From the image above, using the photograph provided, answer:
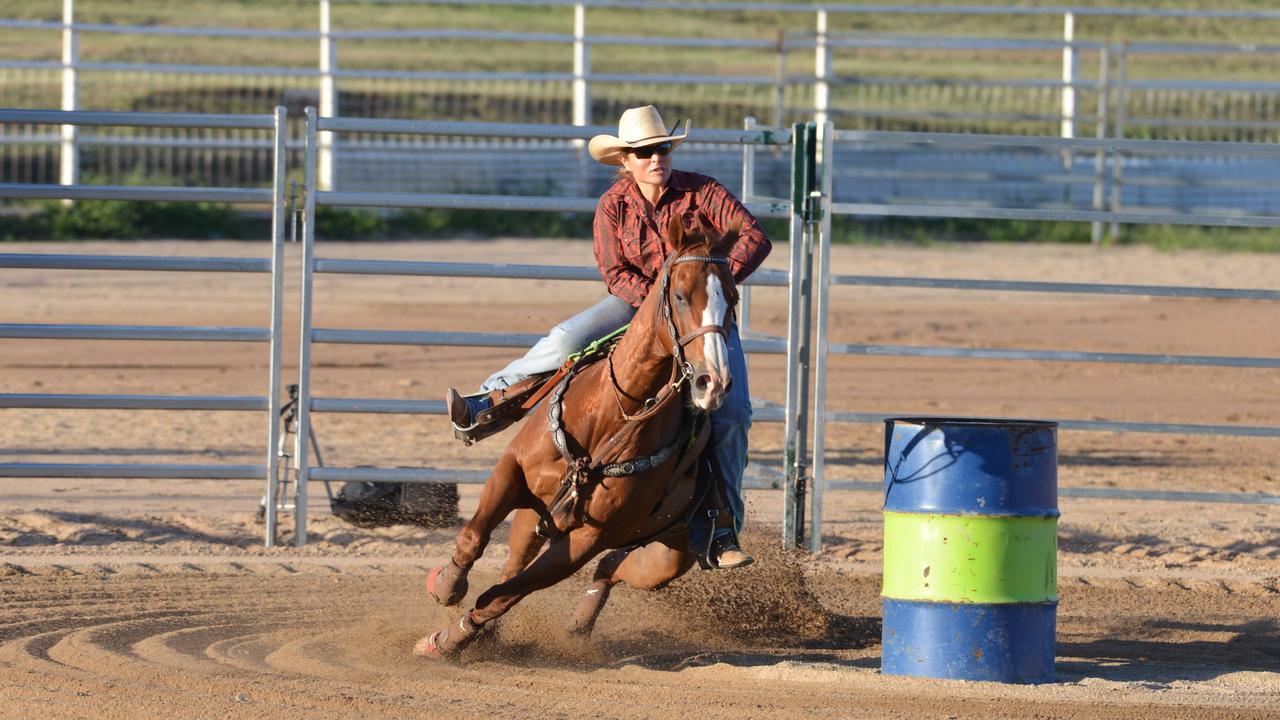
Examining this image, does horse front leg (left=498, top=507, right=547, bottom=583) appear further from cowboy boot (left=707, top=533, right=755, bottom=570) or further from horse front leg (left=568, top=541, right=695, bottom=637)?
cowboy boot (left=707, top=533, right=755, bottom=570)

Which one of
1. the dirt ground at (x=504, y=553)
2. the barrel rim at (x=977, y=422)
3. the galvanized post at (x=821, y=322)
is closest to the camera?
the dirt ground at (x=504, y=553)

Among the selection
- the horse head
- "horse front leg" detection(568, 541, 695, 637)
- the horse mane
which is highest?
the horse mane

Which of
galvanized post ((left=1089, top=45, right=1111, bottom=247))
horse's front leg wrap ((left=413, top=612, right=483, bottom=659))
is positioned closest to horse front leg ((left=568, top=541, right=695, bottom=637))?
horse's front leg wrap ((left=413, top=612, right=483, bottom=659))

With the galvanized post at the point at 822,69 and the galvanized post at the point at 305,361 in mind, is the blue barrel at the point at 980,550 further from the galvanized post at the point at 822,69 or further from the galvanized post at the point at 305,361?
the galvanized post at the point at 822,69

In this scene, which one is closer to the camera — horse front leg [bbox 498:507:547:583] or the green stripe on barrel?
the green stripe on barrel

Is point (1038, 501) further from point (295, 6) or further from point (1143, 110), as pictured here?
point (295, 6)

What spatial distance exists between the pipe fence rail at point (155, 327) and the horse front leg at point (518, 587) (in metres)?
2.48

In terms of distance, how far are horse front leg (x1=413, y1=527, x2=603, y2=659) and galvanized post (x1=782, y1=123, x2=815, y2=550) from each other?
2678mm

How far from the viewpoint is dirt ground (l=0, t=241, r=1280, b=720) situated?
5789 millimetres

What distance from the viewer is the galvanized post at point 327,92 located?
18031 millimetres

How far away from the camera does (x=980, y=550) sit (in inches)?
237

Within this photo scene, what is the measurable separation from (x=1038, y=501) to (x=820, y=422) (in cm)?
274

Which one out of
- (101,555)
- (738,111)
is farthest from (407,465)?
(738,111)

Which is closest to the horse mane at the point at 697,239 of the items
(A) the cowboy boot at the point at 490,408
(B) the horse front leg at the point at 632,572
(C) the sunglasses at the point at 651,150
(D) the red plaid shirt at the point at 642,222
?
(D) the red plaid shirt at the point at 642,222
